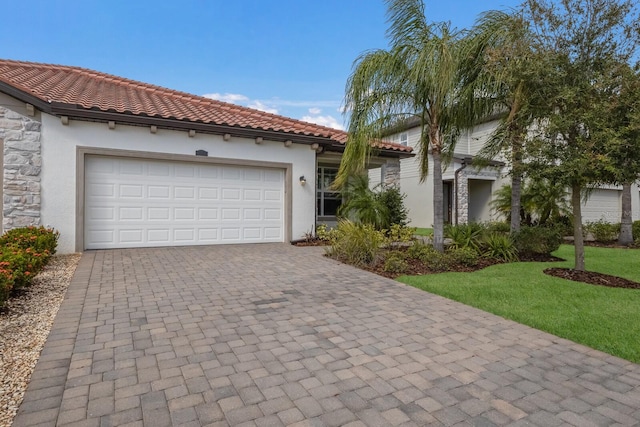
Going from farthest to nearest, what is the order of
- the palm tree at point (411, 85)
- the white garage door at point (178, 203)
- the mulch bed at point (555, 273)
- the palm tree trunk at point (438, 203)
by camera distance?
the white garage door at point (178, 203), the palm tree trunk at point (438, 203), the palm tree at point (411, 85), the mulch bed at point (555, 273)

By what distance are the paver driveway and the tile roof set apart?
5542 millimetres

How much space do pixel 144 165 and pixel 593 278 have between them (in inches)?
400

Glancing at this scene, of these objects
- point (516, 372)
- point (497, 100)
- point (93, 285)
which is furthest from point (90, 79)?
point (516, 372)

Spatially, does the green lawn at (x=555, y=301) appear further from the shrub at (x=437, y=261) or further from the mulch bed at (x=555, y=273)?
the shrub at (x=437, y=261)

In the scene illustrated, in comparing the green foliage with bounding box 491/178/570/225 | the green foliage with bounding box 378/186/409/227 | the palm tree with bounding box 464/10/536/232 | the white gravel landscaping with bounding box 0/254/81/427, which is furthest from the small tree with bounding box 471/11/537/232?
the green foliage with bounding box 491/178/570/225

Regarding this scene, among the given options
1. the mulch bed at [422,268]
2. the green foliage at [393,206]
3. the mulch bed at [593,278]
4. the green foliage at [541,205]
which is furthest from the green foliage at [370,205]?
the green foliage at [541,205]

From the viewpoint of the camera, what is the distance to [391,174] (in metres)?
13.2

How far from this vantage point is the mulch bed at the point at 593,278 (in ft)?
20.7

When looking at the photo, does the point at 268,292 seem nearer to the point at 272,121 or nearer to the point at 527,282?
the point at 527,282

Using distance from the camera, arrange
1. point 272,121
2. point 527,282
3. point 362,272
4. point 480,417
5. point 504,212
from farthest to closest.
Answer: point 504,212
point 272,121
point 362,272
point 527,282
point 480,417

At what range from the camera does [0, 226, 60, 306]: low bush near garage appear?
4.18 m

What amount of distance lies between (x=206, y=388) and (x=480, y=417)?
1.89 metres

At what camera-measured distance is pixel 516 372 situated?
3.04 m

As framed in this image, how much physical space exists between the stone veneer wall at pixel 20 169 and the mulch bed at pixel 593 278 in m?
11.0
